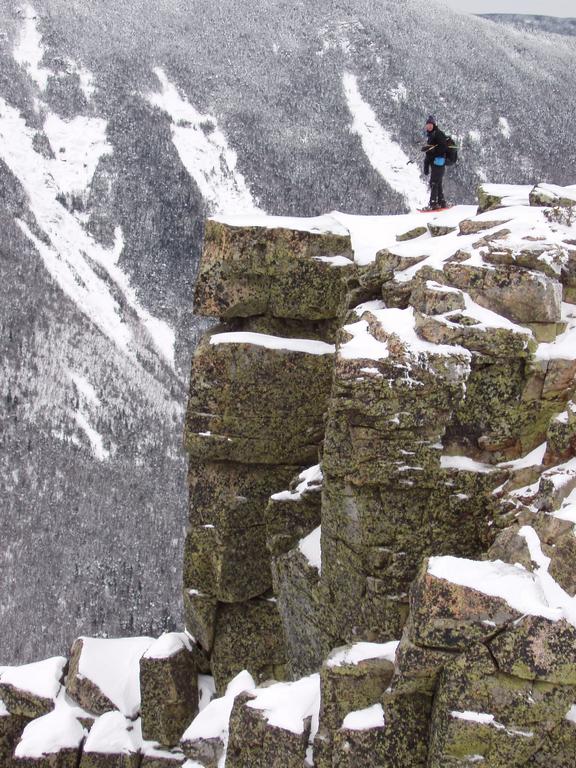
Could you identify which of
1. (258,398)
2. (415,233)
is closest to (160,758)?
(258,398)

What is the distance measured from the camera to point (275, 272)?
2314 centimetres

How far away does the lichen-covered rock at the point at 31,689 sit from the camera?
976 inches

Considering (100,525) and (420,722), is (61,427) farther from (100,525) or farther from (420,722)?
(420,722)

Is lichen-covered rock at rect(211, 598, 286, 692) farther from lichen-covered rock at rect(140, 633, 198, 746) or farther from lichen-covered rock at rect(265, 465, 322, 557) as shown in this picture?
lichen-covered rock at rect(265, 465, 322, 557)

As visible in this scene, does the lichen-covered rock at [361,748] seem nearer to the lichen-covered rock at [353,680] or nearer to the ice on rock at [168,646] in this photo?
the lichen-covered rock at [353,680]

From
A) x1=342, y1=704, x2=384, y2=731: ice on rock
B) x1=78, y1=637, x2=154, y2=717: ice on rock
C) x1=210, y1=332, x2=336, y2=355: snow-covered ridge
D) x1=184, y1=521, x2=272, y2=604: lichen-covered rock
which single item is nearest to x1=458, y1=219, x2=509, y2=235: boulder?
x1=210, y1=332, x2=336, y2=355: snow-covered ridge

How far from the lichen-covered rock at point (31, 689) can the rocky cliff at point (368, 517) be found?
0.06 metres

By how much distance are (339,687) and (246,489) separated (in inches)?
445

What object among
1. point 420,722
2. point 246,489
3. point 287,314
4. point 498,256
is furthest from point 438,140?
point 420,722

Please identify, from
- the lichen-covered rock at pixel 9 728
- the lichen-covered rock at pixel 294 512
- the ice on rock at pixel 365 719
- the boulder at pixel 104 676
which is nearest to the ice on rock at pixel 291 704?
the ice on rock at pixel 365 719

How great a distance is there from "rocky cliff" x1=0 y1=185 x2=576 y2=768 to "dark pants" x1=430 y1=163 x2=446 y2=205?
2749 mm

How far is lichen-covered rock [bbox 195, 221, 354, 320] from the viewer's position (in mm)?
22938

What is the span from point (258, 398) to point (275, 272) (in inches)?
129

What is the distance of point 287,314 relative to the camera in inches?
918
